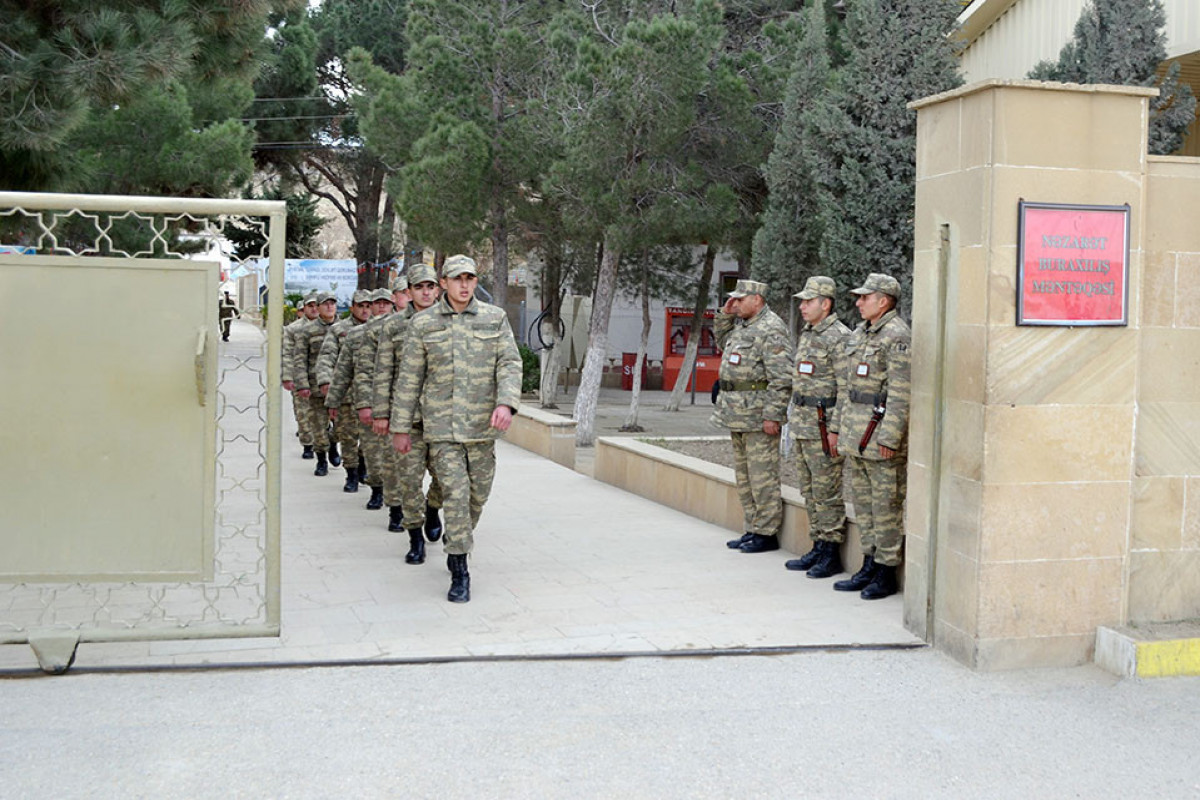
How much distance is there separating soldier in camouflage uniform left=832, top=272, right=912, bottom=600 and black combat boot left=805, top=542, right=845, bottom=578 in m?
0.46

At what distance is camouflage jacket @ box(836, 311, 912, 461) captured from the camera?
20.3 feet

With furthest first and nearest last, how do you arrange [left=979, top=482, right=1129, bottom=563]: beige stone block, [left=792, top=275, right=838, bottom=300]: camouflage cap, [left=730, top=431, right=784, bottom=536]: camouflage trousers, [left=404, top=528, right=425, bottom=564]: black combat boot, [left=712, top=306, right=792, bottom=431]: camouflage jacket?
[left=730, top=431, right=784, bottom=536]: camouflage trousers → [left=712, top=306, right=792, bottom=431]: camouflage jacket → [left=404, top=528, right=425, bottom=564]: black combat boot → [left=792, top=275, right=838, bottom=300]: camouflage cap → [left=979, top=482, right=1129, bottom=563]: beige stone block

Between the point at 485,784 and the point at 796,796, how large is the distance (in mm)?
1012

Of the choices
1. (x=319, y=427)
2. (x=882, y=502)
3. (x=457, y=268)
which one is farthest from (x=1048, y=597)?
(x=319, y=427)

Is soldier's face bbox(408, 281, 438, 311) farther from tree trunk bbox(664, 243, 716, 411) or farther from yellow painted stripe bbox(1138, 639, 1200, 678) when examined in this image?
tree trunk bbox(664, 243, 716, 411)

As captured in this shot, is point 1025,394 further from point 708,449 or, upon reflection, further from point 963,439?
point 708,449

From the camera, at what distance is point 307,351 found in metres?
11.7

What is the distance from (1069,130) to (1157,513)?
1761mm

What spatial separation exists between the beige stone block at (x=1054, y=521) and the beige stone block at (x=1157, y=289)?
0.75 metres

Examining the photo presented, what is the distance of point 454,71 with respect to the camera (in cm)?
1802

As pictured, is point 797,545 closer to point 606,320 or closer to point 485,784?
point 485,784

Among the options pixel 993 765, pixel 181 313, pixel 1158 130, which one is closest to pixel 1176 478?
pixel 993 765

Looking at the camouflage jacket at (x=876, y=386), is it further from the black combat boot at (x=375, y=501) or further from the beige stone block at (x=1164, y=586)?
the black combat boot at (x=375, y=501)

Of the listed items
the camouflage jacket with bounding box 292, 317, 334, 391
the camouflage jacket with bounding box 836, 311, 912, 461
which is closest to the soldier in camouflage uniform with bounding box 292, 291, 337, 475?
the camouflage jacket with bounding box 292, 317, 334, 391
